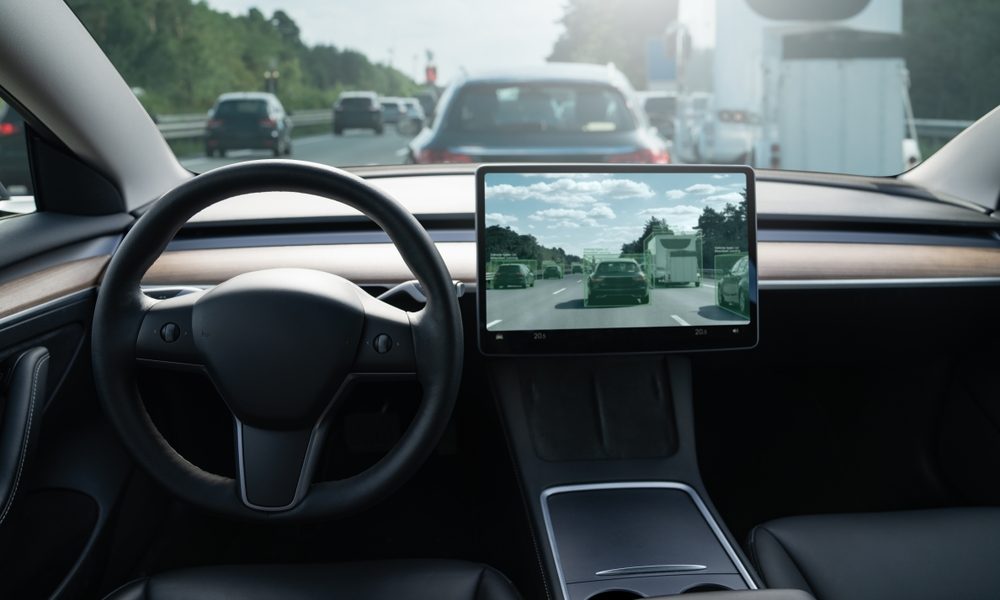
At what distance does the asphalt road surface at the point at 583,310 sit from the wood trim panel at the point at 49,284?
90 cm

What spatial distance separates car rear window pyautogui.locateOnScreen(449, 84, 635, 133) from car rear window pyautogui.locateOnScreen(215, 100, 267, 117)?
1602 cm

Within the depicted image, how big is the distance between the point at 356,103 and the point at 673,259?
29.9 metres

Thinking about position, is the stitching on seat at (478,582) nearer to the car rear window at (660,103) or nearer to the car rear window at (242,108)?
the car rear window at (660,103)

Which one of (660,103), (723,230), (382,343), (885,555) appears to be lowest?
(885,555)

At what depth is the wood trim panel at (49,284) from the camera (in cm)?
205

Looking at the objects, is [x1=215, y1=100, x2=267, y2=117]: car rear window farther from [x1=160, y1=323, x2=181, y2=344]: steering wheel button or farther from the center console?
[x1=160, y1=323, x2=181, y2=344]: steering wheel button

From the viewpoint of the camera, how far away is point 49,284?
2186mm

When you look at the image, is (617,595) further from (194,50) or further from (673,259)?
(194,50)

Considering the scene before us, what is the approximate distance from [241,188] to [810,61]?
9.19 metres

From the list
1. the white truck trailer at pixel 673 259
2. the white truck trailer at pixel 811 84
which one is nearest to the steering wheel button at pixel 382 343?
the white truck trailer at pixel 673 259

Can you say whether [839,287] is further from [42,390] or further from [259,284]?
[42,390]

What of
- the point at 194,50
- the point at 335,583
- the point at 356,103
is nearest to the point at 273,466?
the point at 335,583

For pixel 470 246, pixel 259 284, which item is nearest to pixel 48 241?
pixel 259 284

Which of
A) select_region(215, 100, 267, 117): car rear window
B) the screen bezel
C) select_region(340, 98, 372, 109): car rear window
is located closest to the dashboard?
the screen bezel
